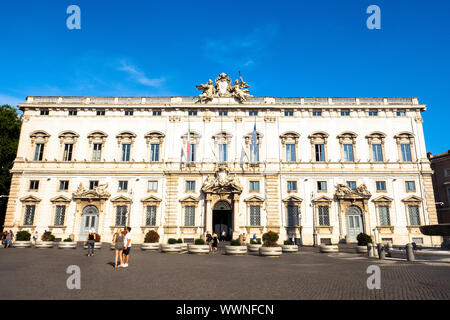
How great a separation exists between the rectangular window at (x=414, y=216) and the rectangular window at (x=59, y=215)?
143 ft

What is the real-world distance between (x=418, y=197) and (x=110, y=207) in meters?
39.0

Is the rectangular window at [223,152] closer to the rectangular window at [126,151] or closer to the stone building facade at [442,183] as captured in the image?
the rectangular window at [126,151]

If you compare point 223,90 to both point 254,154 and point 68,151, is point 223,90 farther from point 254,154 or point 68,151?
point 68,151

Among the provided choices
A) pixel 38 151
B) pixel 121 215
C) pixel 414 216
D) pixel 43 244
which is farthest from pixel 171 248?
pixel 414 216

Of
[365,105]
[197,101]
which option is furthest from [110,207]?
[365,105]

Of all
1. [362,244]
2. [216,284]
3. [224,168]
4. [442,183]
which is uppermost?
[224,168]

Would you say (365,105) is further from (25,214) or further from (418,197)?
(25,214)

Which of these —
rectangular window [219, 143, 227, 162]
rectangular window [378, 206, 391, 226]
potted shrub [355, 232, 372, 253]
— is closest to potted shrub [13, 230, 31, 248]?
rectangular window [219, 143, 227, 162]

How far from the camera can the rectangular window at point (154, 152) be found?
122 ft

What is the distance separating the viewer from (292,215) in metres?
35.1

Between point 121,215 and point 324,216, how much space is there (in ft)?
83.5

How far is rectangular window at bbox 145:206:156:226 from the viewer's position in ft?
115

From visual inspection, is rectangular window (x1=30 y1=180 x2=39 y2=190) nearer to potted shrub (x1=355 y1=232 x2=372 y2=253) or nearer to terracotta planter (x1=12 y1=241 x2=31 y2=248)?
terracotta planter (x1=12 y1=241 x2=31 y2=248)
